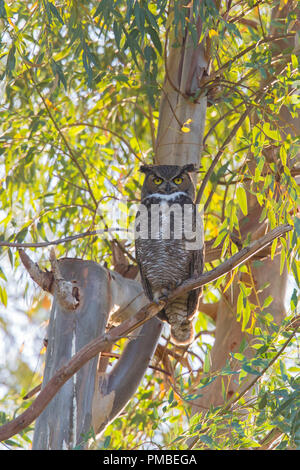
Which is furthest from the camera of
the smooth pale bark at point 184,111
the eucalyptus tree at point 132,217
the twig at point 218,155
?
the smooth pale bark at point 184,111

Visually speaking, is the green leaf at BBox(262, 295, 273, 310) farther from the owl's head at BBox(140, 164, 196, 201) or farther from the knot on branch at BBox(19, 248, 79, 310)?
the knot on branch at BBox(19, 248, 79, 310)

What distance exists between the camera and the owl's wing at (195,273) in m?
2.94

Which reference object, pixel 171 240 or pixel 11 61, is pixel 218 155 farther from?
pixel 11 61

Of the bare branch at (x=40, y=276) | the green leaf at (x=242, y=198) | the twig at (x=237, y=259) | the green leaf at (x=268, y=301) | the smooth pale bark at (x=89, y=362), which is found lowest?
the smooth pale bark at (x=89, y=362)

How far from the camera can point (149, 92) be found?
3.17m

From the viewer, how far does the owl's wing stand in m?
2.94

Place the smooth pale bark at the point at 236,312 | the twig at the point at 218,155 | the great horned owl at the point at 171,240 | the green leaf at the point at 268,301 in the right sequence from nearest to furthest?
the green leaf at the point at 268,301 < the great horned owl at the point at 171,240 < the twig at the point at 218,155 < the smooth pale bark at the point at 236,312

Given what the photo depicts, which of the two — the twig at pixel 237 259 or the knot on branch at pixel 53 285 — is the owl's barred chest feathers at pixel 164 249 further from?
the twig at pixel 237 259

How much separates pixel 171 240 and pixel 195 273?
20 cm

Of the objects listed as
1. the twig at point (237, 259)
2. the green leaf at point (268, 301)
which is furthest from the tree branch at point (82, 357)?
the green leaf at point (268, 301)

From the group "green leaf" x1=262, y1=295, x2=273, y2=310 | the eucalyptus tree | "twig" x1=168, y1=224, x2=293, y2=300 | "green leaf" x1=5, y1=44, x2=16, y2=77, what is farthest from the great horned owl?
"green leaf" x1=5, y1=44, x2=16, y2=77

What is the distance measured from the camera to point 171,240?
Answer: 2902 mm

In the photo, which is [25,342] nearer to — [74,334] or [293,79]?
[74,334]
